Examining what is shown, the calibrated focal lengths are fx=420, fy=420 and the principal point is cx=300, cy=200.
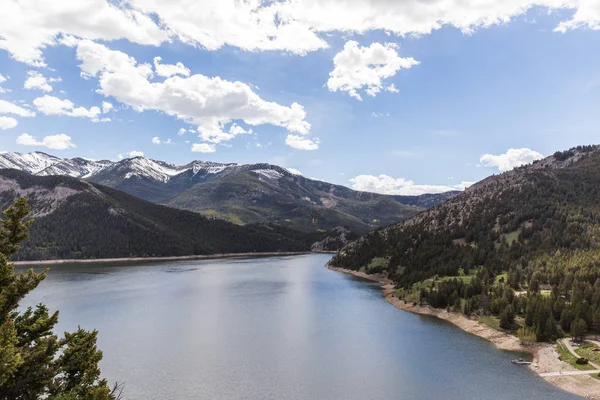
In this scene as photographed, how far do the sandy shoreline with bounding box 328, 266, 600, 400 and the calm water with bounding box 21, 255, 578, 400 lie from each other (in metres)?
2.49

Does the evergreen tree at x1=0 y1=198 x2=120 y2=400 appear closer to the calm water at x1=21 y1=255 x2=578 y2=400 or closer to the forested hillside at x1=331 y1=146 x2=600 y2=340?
the calm water at x1=21 y1=255 x2=578 y2=400

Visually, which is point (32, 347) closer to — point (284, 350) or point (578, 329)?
point (284, 350)

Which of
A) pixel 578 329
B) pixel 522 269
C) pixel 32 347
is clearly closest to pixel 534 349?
pixel 578 329

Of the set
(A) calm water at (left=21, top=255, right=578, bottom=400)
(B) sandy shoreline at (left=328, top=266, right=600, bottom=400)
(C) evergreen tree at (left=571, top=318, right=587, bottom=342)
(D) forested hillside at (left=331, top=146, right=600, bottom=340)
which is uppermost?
(D) forested hillside at (left=331, top=146, right=600, bottom=340)

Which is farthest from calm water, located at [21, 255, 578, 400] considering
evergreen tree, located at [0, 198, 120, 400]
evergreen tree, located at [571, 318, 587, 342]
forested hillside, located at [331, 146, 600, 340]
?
evergreen tree, located at [0, 198, 120, 400]

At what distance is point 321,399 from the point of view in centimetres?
5784

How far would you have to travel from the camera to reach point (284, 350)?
Answer: 266 ft

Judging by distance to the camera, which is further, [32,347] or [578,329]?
[578,329]

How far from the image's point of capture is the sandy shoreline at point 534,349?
62000mm

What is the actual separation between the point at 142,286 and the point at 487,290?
12573cm

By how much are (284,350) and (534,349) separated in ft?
160

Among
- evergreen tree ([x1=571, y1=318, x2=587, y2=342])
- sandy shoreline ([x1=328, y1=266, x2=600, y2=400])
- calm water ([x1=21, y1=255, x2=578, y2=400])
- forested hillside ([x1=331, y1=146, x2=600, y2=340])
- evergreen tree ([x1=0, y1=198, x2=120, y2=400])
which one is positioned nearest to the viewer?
evergreen tree ([x1=0, y1=198, x2=120, y2=400])

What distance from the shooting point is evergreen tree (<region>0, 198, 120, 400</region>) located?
2180 cm

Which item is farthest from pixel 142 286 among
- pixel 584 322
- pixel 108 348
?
pixel 584 322
